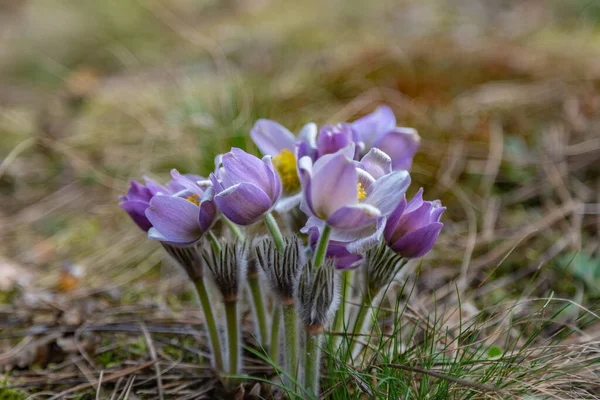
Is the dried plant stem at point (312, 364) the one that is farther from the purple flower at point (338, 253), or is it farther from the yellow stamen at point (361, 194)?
the yellow stamen at point (361, 194)

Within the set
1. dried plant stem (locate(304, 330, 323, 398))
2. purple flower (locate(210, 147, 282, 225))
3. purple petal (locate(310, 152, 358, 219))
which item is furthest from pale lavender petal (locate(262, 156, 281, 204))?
dried plant stem (locate(304, 330, 323, 398))

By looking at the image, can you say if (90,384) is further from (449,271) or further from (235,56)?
(235,56)

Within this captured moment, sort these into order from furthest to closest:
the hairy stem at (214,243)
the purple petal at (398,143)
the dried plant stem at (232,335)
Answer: the purple petal at (398,143) < the dried plant stem at (232,335) < the hairy stem at (214,243)

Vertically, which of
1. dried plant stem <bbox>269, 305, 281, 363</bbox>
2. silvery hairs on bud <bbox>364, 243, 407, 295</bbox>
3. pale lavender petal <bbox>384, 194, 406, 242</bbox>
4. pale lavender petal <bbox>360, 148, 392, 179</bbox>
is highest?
pale lavender petal <bbox>360, 148, 392, 179</bbox>

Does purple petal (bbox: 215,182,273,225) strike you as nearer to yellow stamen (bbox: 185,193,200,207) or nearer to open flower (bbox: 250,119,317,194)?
yellow stamen (bbox: 185,193,200,207)

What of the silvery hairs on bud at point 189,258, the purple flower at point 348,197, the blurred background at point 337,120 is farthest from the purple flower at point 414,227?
the silvery hairs on bud at point 189,258

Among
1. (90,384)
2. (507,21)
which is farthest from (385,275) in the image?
(507,21)
